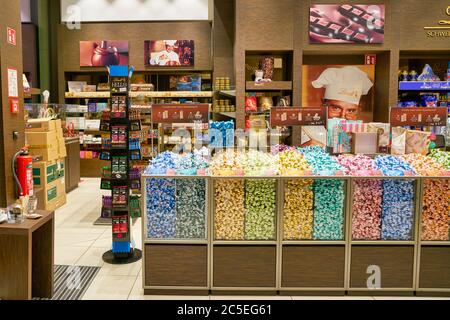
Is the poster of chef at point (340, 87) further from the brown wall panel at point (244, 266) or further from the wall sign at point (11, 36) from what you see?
the wall sign at point (11, 36)

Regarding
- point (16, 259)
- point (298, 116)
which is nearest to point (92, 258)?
point (16, 259)

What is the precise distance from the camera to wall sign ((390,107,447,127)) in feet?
13.8

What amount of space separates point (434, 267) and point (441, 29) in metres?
4.99

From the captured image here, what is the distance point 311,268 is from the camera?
3.59m

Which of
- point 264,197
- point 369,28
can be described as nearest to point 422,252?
point 264,197

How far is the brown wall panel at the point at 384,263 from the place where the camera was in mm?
3580

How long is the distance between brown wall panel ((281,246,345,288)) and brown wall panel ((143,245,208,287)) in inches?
27.7

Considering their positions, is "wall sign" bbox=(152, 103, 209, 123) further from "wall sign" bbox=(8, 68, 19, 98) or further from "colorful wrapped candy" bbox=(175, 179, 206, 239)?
"wall sign" bbox=(8, 68, 19, 98)

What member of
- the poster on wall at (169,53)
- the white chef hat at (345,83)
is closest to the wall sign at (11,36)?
the poster on wall at (169,53)

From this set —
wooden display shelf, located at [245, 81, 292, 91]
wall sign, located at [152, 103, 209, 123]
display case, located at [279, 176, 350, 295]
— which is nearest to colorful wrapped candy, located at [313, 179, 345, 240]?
display case, located at [279, 176, 350, 295]

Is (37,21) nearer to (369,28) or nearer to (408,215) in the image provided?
(369,28)

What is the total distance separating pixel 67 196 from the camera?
761cm

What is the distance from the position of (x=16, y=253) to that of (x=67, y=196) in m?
4.71

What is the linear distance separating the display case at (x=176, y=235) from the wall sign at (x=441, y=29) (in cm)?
551
